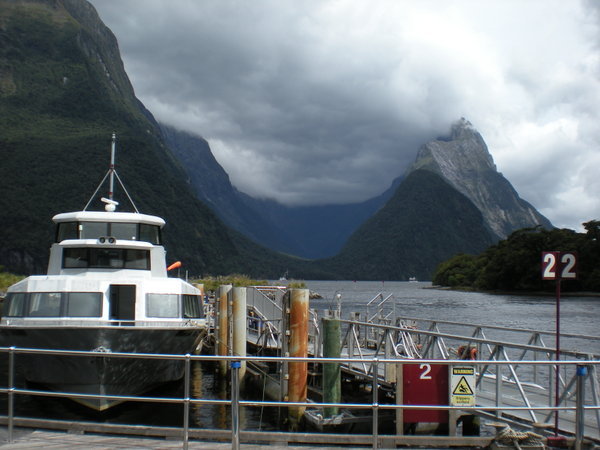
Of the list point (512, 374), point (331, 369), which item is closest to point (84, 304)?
point (331, 369)

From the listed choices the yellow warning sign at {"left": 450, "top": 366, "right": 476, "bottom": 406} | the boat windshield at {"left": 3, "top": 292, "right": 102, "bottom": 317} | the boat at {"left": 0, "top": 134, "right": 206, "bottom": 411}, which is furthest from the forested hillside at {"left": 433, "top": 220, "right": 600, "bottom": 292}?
the yellow warning sign at {"left": 450, "top": 366, "right": 476, "bottom": 406}

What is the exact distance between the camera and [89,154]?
179m

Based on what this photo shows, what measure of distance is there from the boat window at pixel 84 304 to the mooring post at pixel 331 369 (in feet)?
22.2

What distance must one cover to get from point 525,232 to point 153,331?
13536 cm

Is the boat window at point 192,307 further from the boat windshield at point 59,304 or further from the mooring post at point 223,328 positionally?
the boat windshield at point 59,304

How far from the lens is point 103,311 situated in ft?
59.0

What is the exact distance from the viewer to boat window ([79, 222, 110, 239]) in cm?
2067

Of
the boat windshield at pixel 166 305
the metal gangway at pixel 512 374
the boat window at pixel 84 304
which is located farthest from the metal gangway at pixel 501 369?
the boat window at pixel 84 304

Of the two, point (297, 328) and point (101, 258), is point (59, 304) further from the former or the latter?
point (297, 328)

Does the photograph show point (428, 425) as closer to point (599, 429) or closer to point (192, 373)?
point (599, 429)

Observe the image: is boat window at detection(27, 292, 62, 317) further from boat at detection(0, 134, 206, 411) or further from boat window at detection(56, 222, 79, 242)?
boat window at detection(56, 222, 79, 242)

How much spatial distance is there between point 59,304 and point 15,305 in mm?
1436

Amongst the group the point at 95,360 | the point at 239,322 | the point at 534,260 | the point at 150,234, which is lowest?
the point at 95,360

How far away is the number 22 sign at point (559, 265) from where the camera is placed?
1133 centimetres
